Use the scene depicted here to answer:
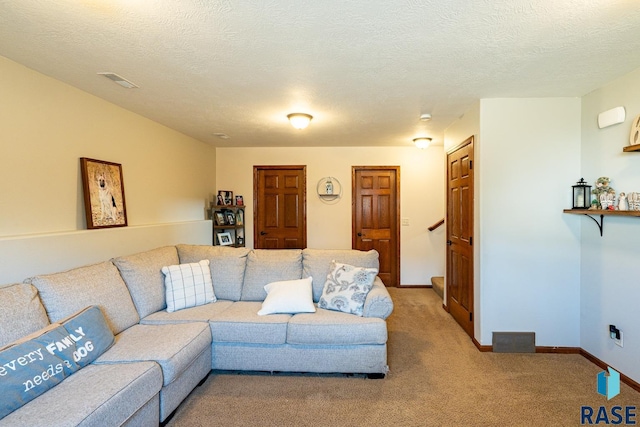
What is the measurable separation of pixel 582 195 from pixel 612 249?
19.2 inches

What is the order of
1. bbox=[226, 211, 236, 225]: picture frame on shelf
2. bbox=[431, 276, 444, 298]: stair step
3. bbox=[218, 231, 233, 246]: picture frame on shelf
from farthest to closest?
bbox=[226, 211, 236, 225]: picture frame on shelf
bbox=[218, 231, 233, 246]: picture frame on shelf
bbox=[431, 276, 444, 298]: stair step

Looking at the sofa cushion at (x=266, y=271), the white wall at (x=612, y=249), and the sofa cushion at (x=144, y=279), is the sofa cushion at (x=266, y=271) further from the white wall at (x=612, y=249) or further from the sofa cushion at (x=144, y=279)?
the white wall at (x=612, y=249)

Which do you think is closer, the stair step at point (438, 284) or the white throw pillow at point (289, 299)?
the white throw pillow at point (289, 299)

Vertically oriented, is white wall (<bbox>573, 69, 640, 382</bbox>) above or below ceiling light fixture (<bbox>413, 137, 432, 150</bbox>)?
below

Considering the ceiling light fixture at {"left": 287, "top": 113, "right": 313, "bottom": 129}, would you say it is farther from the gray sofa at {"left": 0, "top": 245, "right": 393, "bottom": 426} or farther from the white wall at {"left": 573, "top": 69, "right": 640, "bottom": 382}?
the white wall at {"left": 573, "top": 69, "right": 640, "bottom": 382}

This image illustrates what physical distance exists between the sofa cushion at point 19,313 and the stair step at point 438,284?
171 inches

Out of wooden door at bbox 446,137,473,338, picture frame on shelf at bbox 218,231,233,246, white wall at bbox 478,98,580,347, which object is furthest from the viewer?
picture frame on shelf at bbox 218,231,233,246

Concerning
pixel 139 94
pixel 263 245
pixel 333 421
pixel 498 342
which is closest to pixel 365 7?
pixel 139 94

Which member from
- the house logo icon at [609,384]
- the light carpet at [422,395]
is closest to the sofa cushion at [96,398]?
the light carpet at [422,395]

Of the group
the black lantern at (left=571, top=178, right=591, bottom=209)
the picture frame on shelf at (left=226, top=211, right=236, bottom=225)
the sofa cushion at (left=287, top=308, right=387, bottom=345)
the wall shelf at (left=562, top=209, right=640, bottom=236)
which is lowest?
the sofa cushion at (left=287, top=308, right=387, bottom=345)

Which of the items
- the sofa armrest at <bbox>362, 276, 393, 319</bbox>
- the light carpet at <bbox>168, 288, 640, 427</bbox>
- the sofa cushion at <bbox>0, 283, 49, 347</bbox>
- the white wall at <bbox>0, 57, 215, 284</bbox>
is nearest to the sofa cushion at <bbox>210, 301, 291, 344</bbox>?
the light carpet at <bbox>168, 288, 640, 427</bbox>

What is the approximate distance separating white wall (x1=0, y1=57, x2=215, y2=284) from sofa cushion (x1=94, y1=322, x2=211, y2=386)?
81cm

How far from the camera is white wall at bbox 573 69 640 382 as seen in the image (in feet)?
7.72

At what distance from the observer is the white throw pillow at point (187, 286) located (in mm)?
2756
